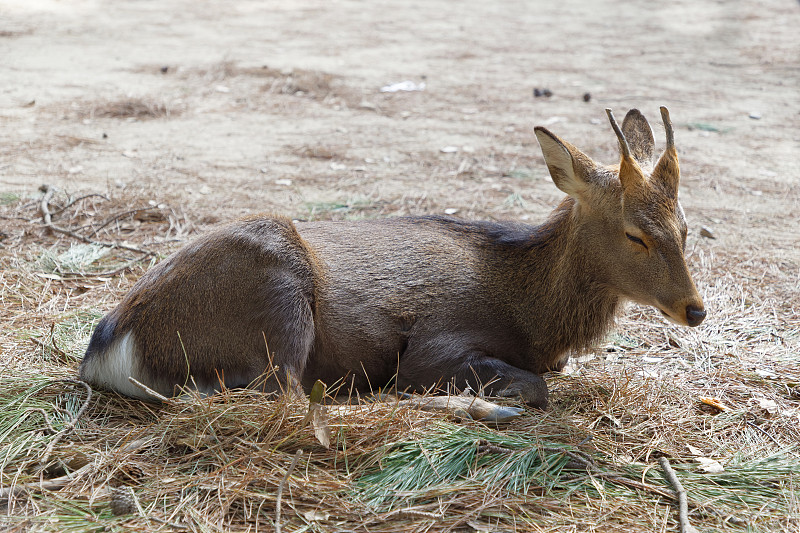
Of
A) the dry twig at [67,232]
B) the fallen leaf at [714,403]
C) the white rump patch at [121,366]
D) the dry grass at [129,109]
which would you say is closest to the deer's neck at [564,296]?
the fallen leaf at [714,403]

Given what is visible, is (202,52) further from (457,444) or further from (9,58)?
(457,444)

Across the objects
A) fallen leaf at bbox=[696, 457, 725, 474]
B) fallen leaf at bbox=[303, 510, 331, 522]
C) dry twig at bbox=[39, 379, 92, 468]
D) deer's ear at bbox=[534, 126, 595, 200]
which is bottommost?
fallen leaf at bbox=[696, 457, 725, 474]

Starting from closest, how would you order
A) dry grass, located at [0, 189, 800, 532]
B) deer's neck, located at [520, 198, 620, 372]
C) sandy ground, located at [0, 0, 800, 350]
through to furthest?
1. dry grass, located at [0, 189, 800, 532]
2. deer's neck, located at [520, 198, 620, 372]
3. sandy ground, located at [0, 0, 800, 350]

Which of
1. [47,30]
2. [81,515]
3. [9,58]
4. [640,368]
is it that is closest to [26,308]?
[81,515]

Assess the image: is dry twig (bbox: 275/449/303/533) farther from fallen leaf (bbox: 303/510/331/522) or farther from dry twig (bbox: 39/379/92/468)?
dry twig (bbox: 39/379/92/468)

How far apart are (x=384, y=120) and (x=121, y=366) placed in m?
6.22

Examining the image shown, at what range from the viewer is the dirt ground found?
237 inches

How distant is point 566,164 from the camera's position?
3.89m

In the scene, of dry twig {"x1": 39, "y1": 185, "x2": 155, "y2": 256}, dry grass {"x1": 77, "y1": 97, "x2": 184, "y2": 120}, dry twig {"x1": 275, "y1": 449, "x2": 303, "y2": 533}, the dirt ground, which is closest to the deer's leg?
dry twig {"x1": 275, "y1": 449, "x2": 303, "y2": 533}

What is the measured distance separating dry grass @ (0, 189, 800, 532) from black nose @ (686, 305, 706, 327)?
502 mm

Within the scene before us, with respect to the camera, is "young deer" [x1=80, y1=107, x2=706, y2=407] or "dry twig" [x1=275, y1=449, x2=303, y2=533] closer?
"dry twig" [x1=275, y1=449, x2=303, y2=533]

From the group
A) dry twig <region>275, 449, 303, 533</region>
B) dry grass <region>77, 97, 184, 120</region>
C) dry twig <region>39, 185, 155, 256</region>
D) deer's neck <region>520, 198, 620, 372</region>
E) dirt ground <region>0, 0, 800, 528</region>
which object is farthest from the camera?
dry grass <region>77, 97, 184, 120</region>

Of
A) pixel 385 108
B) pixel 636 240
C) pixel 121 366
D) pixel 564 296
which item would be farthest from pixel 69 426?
pixel 385 108

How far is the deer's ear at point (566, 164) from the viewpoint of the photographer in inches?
150
